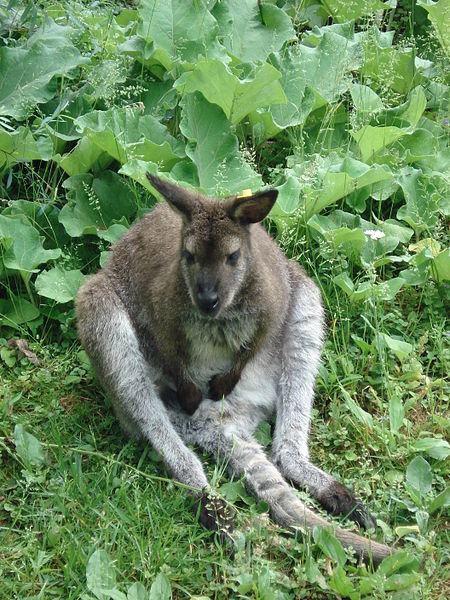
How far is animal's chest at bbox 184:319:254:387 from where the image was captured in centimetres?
511

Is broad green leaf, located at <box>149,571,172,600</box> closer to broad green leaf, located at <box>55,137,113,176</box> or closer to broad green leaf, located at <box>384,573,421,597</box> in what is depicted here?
broad green leaf, located at <box>384,573,421,597</box>

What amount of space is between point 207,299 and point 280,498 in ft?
3.49

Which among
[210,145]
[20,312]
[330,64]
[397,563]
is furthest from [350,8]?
[397,563]

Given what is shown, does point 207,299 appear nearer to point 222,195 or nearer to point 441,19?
point 222,195

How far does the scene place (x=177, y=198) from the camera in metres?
4.85

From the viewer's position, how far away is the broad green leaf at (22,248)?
19.4 ft

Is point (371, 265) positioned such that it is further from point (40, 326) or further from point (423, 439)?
point (40, 326)

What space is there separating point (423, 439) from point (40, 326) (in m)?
2.55

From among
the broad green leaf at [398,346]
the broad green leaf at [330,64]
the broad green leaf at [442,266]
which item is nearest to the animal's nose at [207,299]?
the broad green leaf at [398,346]

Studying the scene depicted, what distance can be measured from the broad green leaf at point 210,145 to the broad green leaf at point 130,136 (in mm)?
161

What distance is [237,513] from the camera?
14.9 feet

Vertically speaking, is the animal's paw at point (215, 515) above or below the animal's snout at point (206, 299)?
below

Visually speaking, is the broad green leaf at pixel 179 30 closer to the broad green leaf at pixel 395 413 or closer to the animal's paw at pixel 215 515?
the broad green leaf at pixel 395 413

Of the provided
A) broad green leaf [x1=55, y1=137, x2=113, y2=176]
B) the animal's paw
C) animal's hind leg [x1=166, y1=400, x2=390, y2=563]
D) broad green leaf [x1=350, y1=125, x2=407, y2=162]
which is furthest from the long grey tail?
broad green leaf [x1=350, y1=125, x2=407, y2=162]
